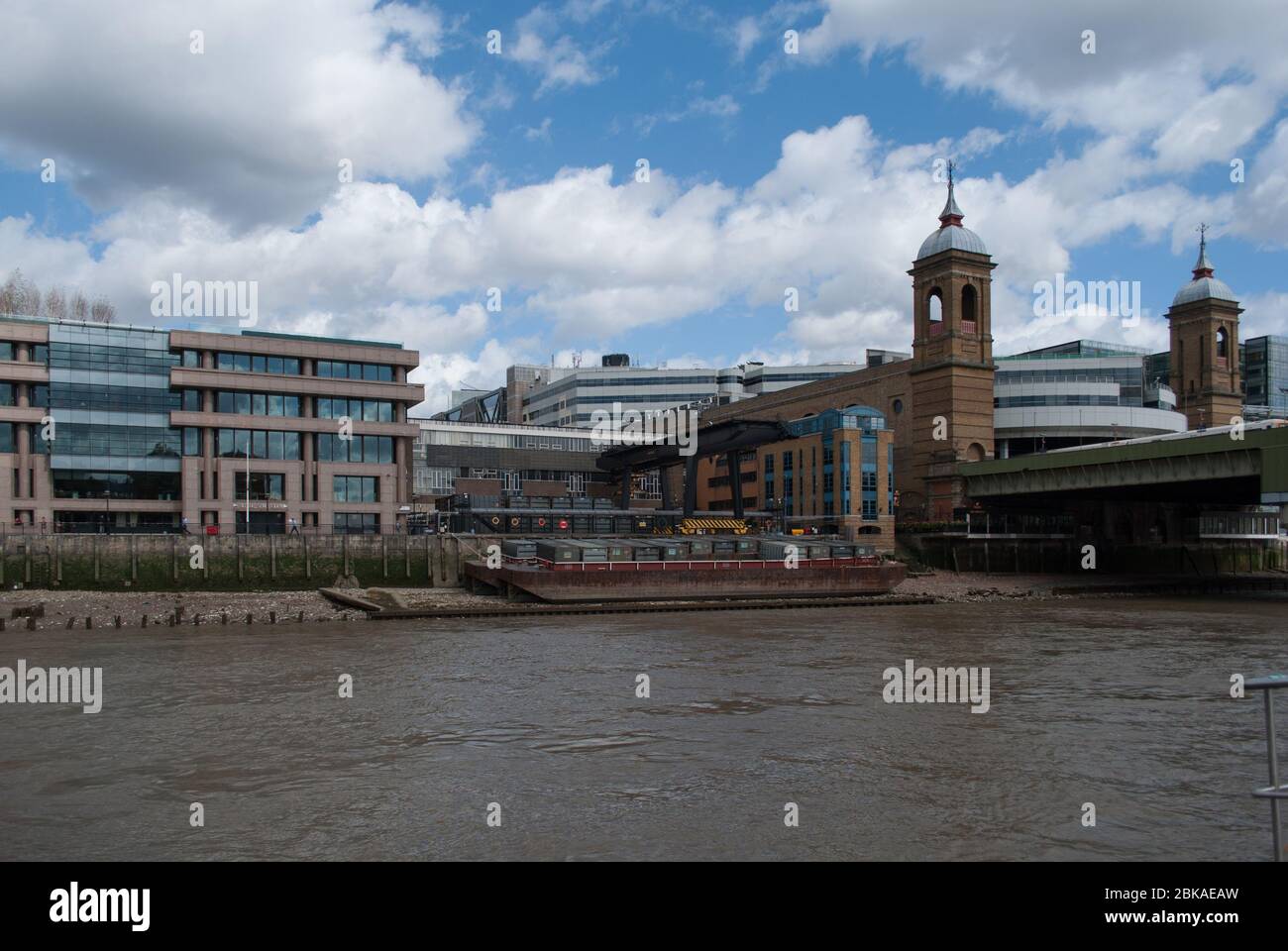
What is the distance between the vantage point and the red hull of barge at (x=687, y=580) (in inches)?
2382

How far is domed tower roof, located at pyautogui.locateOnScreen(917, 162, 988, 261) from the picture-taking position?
10362 cm

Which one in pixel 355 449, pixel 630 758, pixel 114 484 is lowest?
pixel 630 758

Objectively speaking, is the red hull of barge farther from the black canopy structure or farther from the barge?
the black canopy structure

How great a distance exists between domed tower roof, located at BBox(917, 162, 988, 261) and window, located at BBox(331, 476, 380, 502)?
6009cm

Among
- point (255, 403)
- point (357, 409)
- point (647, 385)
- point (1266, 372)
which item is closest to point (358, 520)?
point (357, 409)

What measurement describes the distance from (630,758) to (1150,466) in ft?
219

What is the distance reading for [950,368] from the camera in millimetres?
99250

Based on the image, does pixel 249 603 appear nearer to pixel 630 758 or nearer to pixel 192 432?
pixel 192 432

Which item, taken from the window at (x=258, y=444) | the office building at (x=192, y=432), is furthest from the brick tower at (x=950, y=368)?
the window at (x=258, y=444)

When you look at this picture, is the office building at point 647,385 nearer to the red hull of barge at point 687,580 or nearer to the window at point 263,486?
the window at point 263,486

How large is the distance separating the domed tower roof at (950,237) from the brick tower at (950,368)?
0.10 metres

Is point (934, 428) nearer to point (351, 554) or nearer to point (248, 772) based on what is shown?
point (351, 554)

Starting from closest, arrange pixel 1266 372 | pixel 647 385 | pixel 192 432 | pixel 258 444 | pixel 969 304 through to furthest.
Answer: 1. pixel 192 432
2. pixel 258 444
3. pixel 969 304
4. pixel 647 385
5. pixel 1266 372

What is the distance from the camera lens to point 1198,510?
4444 inches
